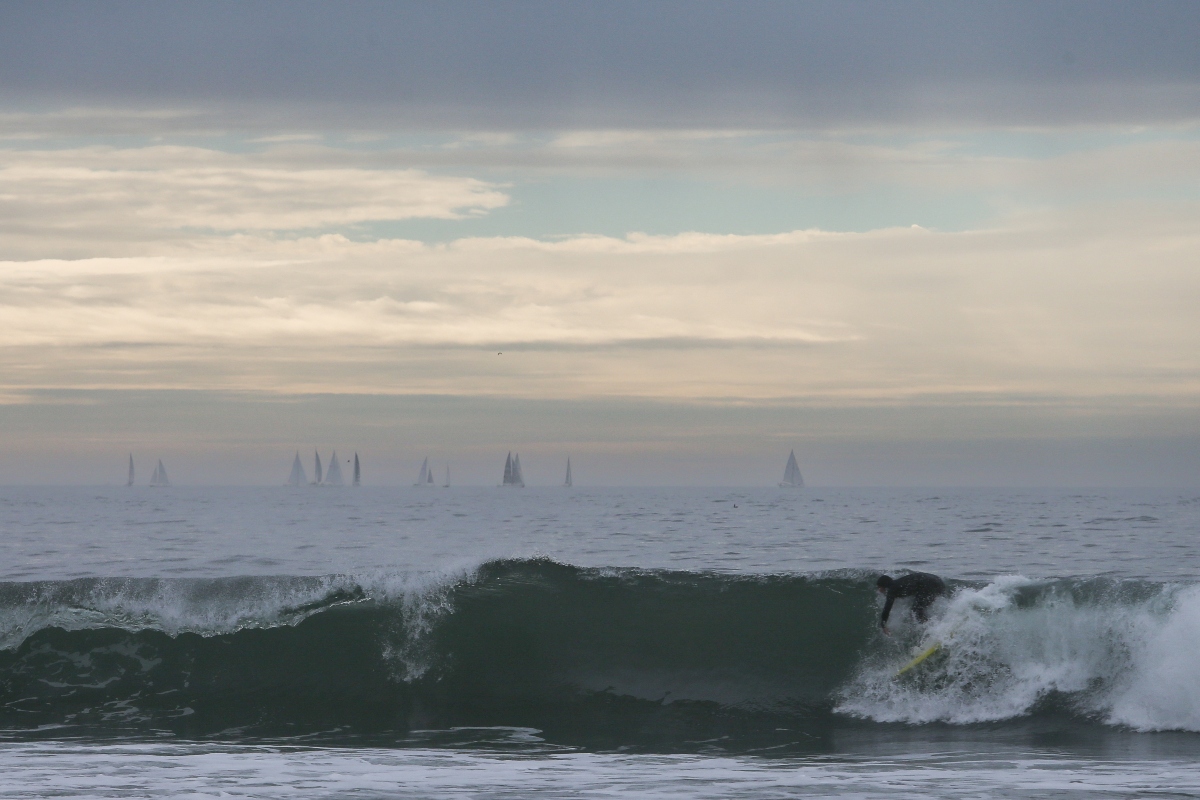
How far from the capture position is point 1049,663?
501 inches

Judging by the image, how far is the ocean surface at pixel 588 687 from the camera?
890 centimetres

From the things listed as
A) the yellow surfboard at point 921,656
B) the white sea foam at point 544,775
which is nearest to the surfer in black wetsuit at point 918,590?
the yellow surfboard at point 921,656

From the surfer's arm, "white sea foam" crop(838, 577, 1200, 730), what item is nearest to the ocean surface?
"white sea foam" crop(838, 577, 1200, 730)

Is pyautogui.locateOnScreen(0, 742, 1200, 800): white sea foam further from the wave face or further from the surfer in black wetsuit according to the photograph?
the surfer in black wetsuit

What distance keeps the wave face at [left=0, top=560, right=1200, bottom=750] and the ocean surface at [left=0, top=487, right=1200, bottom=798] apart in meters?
0.04

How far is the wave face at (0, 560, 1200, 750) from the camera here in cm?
1213

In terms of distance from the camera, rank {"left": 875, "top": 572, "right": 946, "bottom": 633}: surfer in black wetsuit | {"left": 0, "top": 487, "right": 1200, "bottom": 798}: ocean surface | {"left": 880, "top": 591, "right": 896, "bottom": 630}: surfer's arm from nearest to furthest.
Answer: {"left": 0, "top": 487, "right": 1200, "bottom": 798}: ocean surface
{"left": 880, "top": 591, "right": 896, "bottom": 630}: surfer's arm
{"left": 875, "top": 572, "right": 946, "bottom": 633}: surfer in black wetsuit

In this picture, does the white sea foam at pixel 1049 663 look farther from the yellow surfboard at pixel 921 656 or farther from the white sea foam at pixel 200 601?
the white sea foam at pixel 200 601

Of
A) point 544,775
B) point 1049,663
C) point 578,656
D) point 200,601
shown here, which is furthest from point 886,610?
point 200,601

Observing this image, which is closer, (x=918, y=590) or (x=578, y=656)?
(x=918, y=590)

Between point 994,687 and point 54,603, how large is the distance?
42.7 feet

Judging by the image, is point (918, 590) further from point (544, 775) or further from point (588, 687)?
point (544, 775)

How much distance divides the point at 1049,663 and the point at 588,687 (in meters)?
5.71

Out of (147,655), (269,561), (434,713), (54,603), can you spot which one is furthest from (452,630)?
(269,561)
